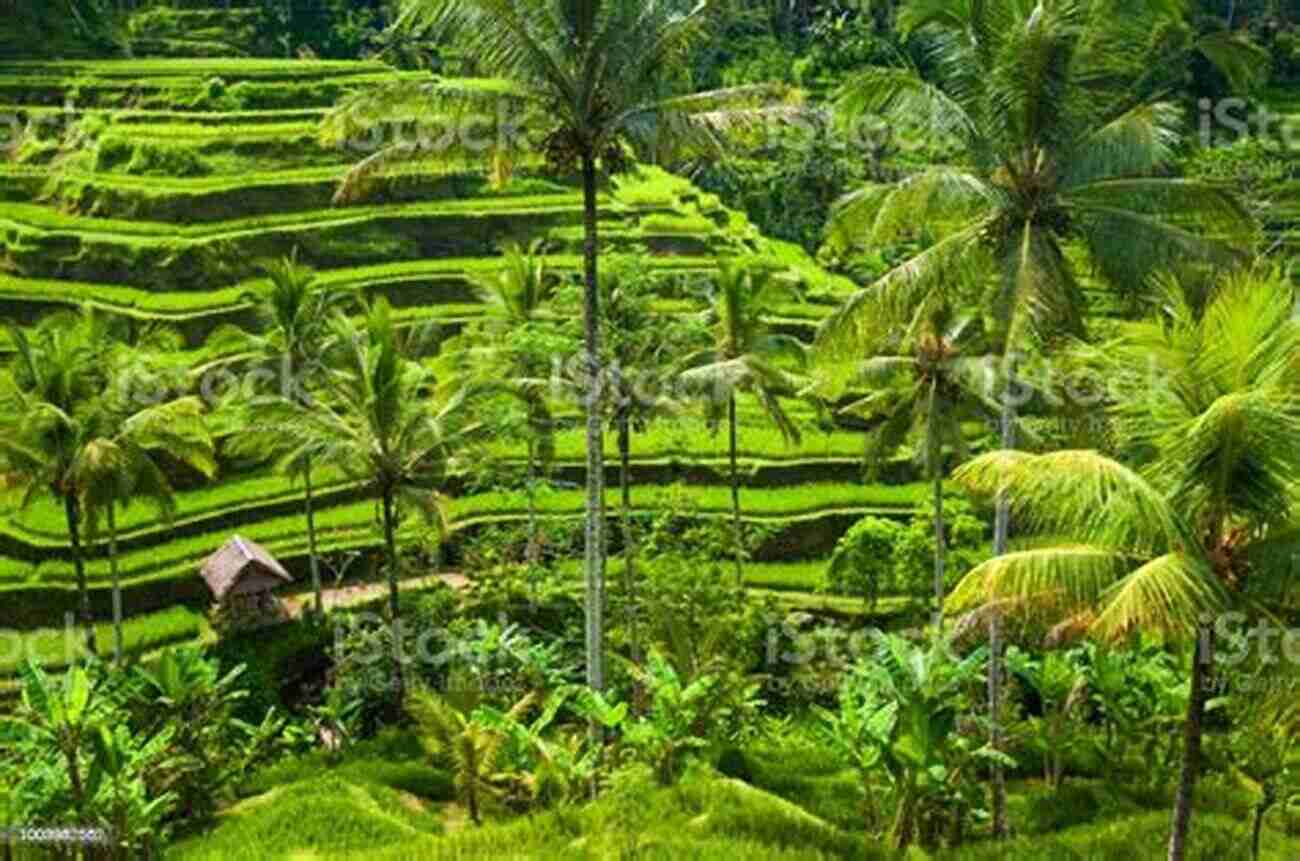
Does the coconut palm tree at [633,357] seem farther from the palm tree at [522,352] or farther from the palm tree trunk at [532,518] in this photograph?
the palm tree trunk at [532,518]

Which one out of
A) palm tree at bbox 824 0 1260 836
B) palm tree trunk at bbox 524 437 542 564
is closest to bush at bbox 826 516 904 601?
palm tree trunk at bbox 524 437 542 564

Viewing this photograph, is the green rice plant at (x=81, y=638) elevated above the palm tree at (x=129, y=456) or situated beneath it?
situated beneath

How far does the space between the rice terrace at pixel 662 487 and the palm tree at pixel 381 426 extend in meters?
0.08

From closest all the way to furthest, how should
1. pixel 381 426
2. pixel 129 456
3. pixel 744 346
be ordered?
pixel 381 426 < pixel 129 456 < pixel 744 346

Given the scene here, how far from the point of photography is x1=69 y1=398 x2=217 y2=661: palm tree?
20.4m

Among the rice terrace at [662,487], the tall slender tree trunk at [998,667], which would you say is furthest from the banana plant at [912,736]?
the tall slender tree trunk at [998,667]

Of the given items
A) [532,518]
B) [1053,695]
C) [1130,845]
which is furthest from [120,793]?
[1053,695]

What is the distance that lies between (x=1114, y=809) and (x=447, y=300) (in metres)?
25.0

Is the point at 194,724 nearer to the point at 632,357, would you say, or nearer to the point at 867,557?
the point at 632,357

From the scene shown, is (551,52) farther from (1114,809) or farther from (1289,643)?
(1114,809)

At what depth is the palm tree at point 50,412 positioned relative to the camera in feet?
67.1

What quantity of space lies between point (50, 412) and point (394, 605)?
6.22m

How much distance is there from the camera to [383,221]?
126 feet

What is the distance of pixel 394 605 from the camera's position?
20.0 m
